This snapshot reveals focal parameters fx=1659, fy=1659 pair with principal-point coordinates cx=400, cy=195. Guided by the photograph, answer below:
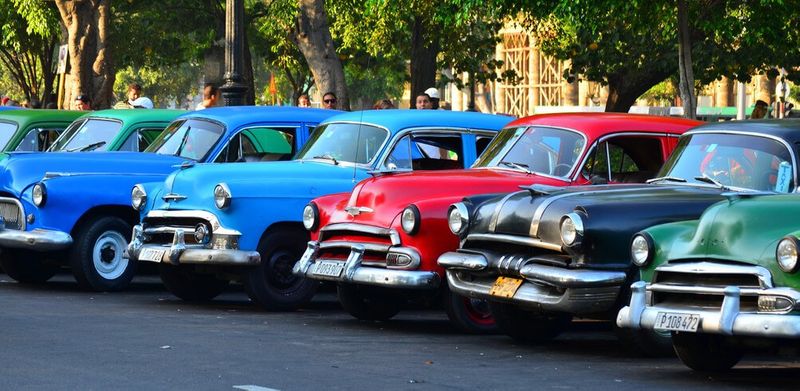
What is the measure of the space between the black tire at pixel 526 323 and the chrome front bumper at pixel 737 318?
231cm

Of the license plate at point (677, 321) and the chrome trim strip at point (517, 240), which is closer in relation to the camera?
the license plate at point (677, 321)

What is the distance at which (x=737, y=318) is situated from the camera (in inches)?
347

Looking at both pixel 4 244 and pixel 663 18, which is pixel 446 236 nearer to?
pixel 4 244

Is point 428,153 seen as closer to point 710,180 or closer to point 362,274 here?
point 362,274

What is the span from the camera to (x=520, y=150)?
13.1 meters

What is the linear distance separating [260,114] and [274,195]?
6.56 ft

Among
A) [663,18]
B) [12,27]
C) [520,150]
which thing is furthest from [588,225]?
[12,27]

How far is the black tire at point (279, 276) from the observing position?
540 inches

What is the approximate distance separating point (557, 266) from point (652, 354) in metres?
0.88

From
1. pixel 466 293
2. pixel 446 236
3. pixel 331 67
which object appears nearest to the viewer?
pixel 466 293

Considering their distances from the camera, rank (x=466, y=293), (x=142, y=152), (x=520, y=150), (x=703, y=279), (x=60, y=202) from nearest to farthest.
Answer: (x=703, y=279) < (x=466, y=293) < (x=520, y=150) < (x=60, y=202) < (x=142, y=152)

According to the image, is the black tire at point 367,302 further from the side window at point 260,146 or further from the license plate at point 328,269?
the side window at point 260,146

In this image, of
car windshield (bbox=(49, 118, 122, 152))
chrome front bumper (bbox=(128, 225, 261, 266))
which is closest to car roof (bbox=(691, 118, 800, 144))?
chrome front bumper (bbox=(128, 225, 261, 266))

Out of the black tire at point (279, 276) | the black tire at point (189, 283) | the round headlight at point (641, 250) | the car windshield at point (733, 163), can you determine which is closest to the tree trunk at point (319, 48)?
the black tire at point (189, 283)
